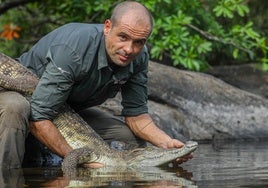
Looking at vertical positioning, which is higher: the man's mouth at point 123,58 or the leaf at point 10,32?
the leaf at point 10,32

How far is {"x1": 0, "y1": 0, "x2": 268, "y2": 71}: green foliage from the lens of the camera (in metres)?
11.6

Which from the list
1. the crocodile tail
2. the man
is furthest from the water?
the crocodile tail

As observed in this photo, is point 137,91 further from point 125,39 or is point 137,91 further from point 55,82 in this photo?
point 55,82

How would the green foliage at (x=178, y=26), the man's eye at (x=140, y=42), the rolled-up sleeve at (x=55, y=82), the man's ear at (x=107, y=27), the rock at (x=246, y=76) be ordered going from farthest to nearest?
1. the rock at (x=246, y=76)
2. the green foliage at (x=178, y=26)
3. the man's ear at (x=107, y=27)
4. the man's eye at (x=140, y=42)
5. the rolled-up sleeve at (x=55, y=82)

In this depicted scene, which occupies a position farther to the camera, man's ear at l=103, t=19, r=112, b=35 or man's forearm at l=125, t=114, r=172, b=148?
man's forearm at l=125, t=114, r=172, b=148

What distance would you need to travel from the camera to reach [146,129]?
853cm

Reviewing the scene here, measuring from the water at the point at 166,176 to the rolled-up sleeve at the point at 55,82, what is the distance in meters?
0.61

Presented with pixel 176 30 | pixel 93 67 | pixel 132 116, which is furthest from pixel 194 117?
pixel 93 67

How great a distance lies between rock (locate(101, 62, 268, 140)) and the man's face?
3939mm

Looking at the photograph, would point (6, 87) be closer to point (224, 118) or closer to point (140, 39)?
point (140, 39)

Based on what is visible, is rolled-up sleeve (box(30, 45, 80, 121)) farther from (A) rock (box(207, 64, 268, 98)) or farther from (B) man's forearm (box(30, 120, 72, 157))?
(A) rock (box(207, 64, 268, 98))

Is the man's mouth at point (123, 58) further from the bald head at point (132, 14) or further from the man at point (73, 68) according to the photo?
the bald head at point (132, 14)

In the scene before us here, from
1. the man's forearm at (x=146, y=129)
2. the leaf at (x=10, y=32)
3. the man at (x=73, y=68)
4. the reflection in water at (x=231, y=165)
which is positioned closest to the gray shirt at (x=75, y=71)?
the man at (x=73, y=68)

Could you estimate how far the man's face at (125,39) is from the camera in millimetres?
7379
